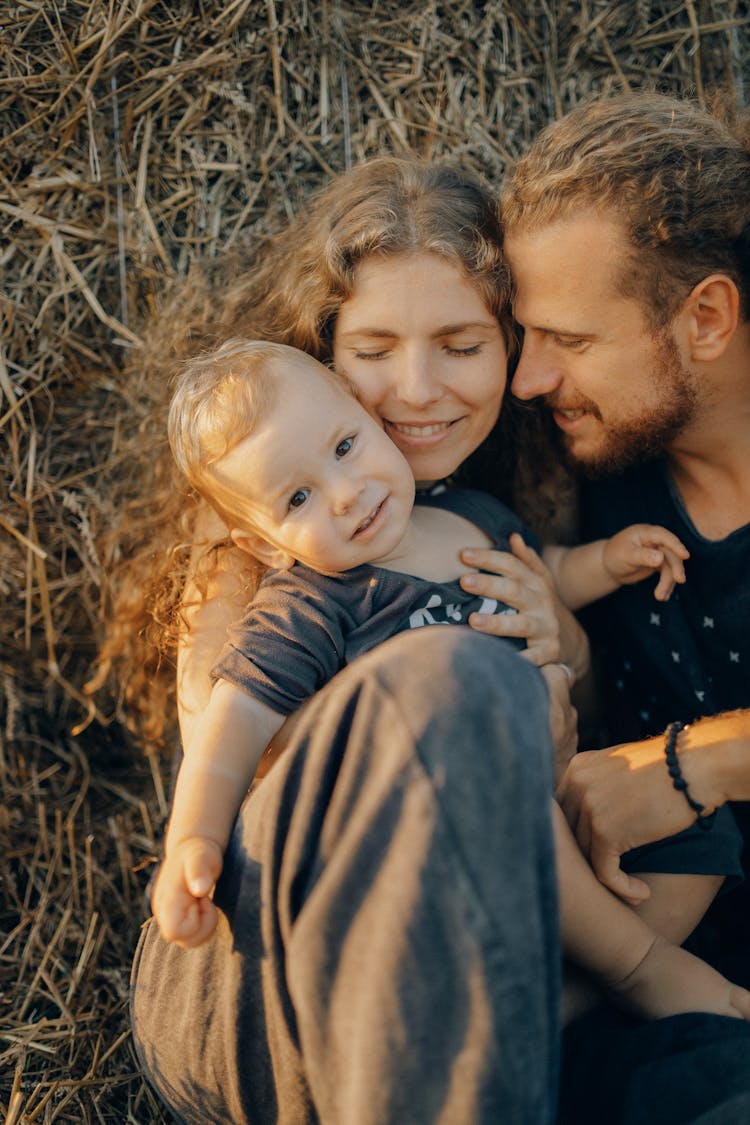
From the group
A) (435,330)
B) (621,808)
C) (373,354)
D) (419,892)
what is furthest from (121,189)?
(419,892)

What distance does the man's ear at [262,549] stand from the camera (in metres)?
2.20

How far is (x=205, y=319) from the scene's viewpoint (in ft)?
8.58

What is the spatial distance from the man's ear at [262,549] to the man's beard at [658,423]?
844mm

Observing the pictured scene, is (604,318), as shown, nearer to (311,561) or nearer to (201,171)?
(311,561)

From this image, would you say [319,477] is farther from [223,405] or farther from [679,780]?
[679,780]

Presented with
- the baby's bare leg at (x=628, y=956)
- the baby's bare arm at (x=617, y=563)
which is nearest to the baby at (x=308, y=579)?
the baby's bare leg at (x=628, y=956)

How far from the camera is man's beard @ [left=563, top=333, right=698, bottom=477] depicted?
2.36 m

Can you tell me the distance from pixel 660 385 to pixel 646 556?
41 centimetres

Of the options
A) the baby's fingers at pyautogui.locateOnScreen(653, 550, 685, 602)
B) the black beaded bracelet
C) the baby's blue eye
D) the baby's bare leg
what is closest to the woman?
the baby's bare leg

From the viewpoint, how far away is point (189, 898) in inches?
63.9

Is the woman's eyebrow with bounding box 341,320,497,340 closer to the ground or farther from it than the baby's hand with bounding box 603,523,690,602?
farther from it

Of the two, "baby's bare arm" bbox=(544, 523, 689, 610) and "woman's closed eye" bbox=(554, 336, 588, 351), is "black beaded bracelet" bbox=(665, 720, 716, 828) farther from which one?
"woman's closed eye" bbox=(554, 336, 588, 351)

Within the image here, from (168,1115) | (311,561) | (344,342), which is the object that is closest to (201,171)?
(344,342)

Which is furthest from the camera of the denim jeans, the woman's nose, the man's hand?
the woman's nose
